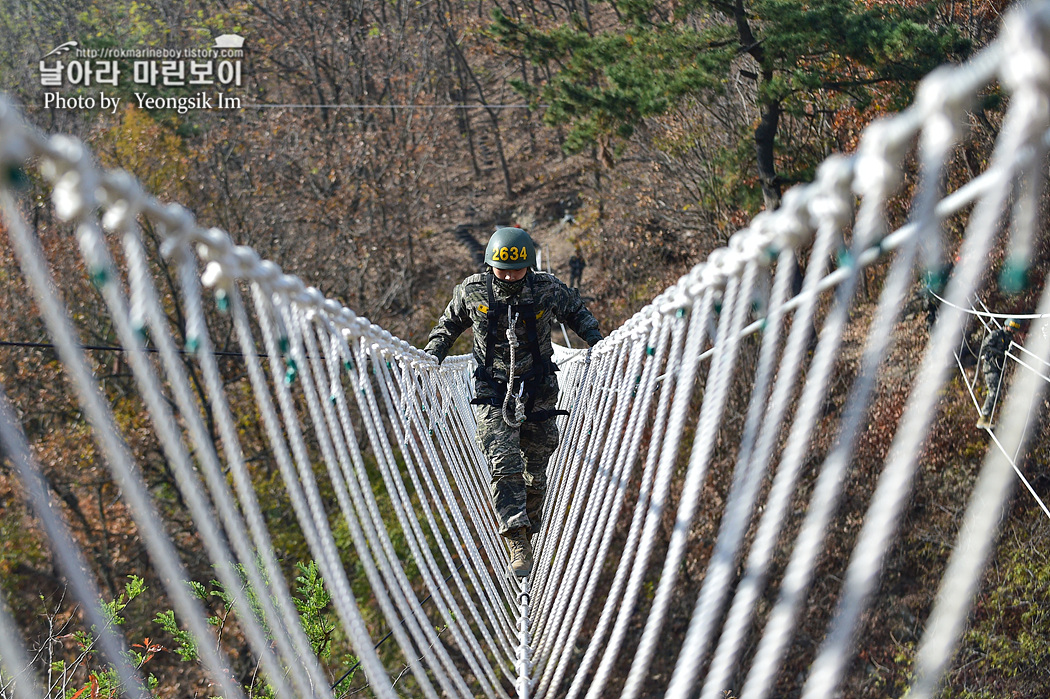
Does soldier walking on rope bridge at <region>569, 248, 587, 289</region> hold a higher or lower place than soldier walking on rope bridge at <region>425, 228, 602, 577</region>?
lower

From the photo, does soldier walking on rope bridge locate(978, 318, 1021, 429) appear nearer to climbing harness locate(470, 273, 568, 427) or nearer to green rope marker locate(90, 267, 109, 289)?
climbing harness locate(470, 273, 568, 427)

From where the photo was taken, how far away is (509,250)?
314 cm

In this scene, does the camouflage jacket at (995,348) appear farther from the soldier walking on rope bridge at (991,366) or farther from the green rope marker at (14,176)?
the green rope marker at (14,176)

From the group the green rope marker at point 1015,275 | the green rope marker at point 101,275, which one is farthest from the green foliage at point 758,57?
the green rope marker at point 101,275

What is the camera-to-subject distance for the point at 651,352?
2.45m

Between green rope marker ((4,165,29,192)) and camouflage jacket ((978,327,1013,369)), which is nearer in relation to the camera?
green rope marker ((4,165,29,192))

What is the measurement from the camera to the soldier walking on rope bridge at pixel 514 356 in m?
3.23

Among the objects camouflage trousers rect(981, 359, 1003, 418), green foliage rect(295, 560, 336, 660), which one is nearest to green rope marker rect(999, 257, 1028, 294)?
green foliage rect(295, 560, 336, 660)

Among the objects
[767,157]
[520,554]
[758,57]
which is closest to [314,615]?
[520,554]

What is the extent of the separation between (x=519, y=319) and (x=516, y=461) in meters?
0.50

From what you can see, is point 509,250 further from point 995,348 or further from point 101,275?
point 995,348

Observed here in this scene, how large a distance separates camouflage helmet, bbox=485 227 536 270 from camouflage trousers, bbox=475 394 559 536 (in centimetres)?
54

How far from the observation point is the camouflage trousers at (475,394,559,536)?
3.33 metres

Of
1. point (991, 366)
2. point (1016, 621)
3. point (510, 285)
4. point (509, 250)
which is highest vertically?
point (509, 250)
